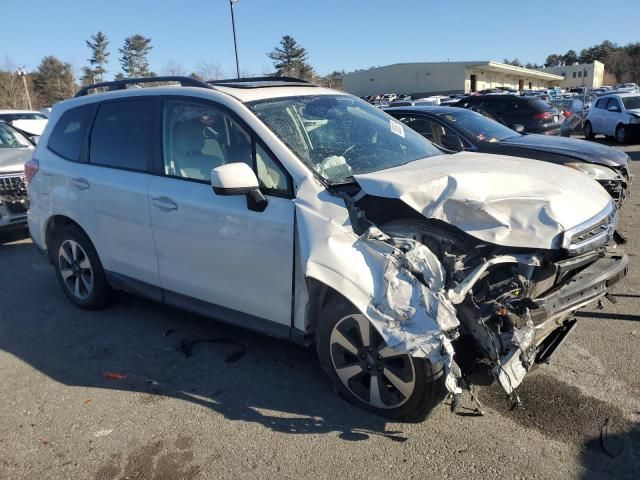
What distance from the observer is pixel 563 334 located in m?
3.26

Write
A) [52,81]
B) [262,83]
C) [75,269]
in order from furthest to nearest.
Result: [52,81]
[75,269]
[262,83]

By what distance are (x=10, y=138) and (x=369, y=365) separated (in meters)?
8.30

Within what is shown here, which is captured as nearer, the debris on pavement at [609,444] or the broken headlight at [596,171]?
the debris on pavement at [609,444]

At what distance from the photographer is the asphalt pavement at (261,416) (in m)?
2.77

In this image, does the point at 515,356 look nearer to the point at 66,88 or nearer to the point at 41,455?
the point at 41,455

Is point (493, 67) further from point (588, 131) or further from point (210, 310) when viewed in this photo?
point (210, 310)

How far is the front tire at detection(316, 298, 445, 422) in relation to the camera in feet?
9.40

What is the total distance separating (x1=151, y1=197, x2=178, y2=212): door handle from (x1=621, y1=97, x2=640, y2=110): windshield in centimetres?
1822

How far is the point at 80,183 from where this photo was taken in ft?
15.0

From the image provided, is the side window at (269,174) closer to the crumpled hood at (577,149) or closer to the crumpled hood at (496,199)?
the crumpled hood at (496,199)

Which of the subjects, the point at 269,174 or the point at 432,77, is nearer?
the point at 269,174

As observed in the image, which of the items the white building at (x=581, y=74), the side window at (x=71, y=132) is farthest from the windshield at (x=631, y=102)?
the white building at (x=581, y=74)

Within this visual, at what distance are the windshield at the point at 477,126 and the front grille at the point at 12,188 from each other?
621 cm

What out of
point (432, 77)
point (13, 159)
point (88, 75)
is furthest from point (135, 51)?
point (13, 159)
